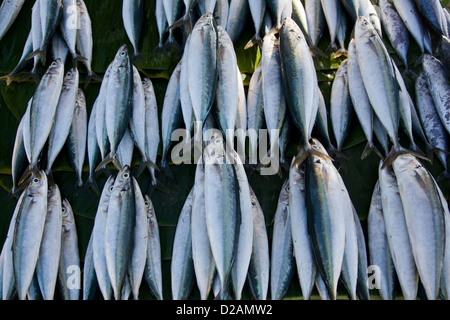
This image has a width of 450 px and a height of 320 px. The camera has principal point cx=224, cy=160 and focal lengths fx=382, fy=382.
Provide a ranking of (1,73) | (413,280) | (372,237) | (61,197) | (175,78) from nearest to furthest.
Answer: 1. (413,280)
2. (372,237)
3. (61,197)
4. (175,78)
5. (1,73)

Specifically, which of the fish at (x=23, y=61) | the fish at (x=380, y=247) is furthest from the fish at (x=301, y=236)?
the fish at (x=23, y=61)

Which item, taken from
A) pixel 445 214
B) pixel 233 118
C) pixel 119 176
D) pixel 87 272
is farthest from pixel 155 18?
pixel 445 214

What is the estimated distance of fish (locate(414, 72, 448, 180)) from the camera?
204 cm

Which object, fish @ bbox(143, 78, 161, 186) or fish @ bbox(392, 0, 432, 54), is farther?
fish @ bbox(392, 0, 432, 54)

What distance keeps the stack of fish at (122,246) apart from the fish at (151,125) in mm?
166

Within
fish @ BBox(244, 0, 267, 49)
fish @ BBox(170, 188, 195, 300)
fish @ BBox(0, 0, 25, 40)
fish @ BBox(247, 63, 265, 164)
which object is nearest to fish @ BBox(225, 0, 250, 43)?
fish @ BBox(244, 0, 267, 49)

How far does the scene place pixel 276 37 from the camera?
2244mm

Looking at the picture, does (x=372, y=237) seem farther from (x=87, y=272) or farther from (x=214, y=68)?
(x=87, y=272)

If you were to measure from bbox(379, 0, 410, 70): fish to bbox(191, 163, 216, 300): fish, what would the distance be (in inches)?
59.7

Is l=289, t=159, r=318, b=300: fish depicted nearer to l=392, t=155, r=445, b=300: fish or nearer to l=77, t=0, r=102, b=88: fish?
l=392, t=155, r=445, b=300: fish

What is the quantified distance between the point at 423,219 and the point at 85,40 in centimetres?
210

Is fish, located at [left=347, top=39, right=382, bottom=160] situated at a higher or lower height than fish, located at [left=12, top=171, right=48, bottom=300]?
higher

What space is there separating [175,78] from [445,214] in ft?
5.06

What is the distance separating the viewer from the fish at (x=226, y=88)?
1.96 m
